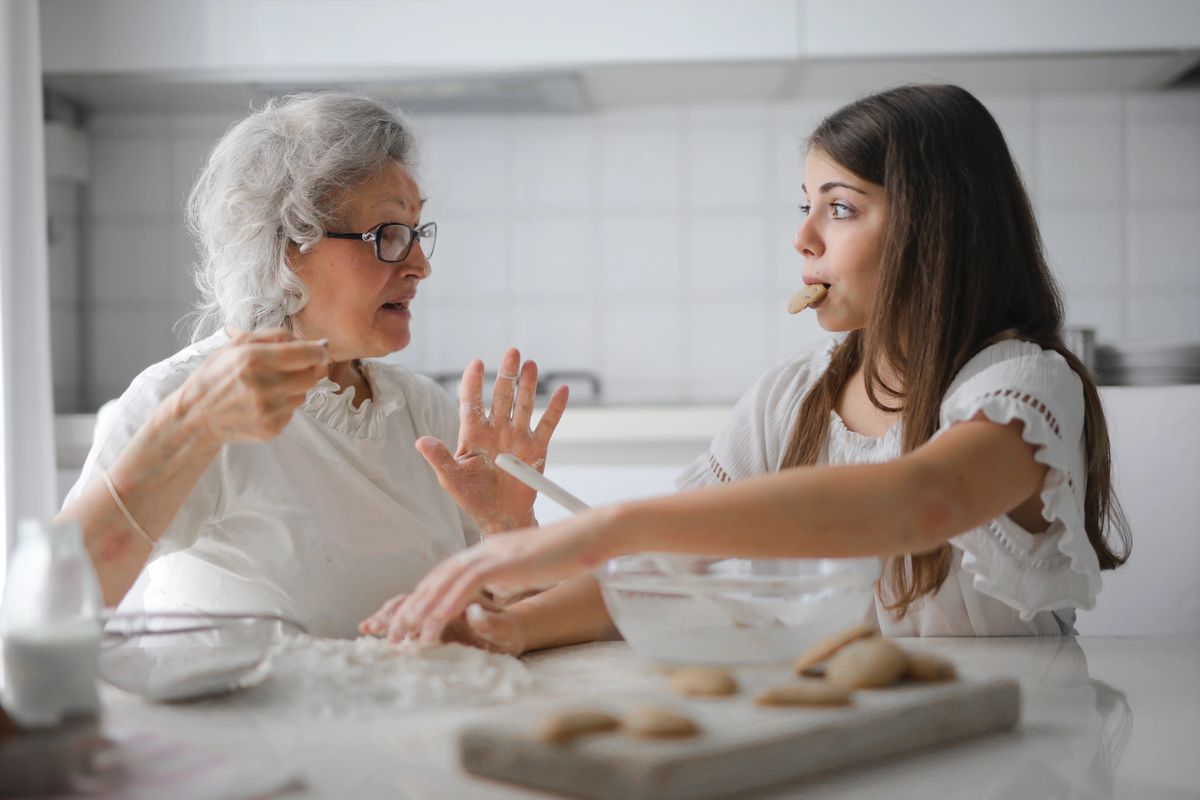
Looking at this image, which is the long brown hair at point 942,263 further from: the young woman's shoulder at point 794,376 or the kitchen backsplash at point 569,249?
the kitchen backsplash at point 569,249

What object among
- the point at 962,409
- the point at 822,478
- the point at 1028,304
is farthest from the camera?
the point at 1028,304

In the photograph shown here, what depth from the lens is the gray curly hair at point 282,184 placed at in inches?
62.4

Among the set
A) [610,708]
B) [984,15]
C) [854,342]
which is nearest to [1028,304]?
[854,342]

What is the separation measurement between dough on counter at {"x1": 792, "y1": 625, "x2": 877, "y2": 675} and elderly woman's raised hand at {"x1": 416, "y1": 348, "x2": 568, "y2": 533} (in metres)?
0.66

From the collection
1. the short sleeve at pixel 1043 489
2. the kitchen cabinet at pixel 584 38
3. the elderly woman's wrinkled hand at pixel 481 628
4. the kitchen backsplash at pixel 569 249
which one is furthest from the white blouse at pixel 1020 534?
the kitchen backsplash at pixel 569 249

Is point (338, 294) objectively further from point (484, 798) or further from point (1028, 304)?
point (484, 798)

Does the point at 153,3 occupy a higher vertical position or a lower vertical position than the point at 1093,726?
higher

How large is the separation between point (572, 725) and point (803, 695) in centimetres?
16

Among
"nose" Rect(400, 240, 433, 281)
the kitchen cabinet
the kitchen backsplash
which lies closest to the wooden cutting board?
"nose" Rect(400, 240, 433, 281)

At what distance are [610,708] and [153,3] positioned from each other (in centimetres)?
295

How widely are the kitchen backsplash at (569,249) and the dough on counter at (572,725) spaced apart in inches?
114

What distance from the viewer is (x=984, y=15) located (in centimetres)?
299

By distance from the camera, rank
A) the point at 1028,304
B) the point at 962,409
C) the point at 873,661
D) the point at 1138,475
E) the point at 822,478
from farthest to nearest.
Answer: the point at 1138,475, the point at 1028,304, the point at 962,409, the point at 822,478, the point at 873,661

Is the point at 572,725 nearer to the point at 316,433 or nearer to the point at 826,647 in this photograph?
the point at 826,647
